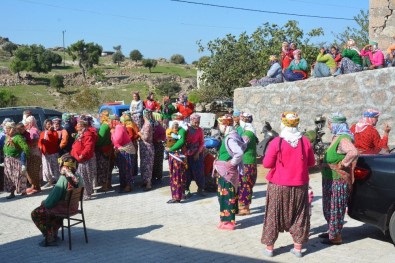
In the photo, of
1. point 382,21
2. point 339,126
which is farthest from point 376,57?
point 339,126

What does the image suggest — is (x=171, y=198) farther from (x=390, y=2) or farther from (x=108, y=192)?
(x=390, y=2)

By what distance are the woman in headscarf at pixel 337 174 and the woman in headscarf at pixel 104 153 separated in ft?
17.4

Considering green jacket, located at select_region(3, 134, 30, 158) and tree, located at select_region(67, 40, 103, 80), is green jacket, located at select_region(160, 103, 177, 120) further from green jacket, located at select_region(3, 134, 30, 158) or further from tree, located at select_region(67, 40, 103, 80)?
tree, located at select_region(67, 40, 103, 80)

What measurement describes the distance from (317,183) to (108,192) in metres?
4.29

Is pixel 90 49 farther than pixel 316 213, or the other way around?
pixel 90 49

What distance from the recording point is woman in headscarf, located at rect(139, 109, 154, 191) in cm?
1073

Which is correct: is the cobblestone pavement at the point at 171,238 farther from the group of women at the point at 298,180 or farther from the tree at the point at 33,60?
the tree at the point at 33,60

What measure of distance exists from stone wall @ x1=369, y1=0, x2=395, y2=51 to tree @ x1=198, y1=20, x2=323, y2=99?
9.07 meters

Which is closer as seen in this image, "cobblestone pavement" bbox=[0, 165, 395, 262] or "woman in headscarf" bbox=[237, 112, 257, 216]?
"cobblestone pavement" bbox=[0, 165, 395, 262]

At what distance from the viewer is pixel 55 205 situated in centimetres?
698

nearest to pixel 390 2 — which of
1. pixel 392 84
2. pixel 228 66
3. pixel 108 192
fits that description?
pixel 392 84

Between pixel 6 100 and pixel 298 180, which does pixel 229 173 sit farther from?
pixel 6 100

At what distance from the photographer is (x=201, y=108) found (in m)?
22.0

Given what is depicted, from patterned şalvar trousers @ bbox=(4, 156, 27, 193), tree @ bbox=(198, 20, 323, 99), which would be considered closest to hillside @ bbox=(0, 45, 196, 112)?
tree @ bbox=(198, 20, 323, 99)
